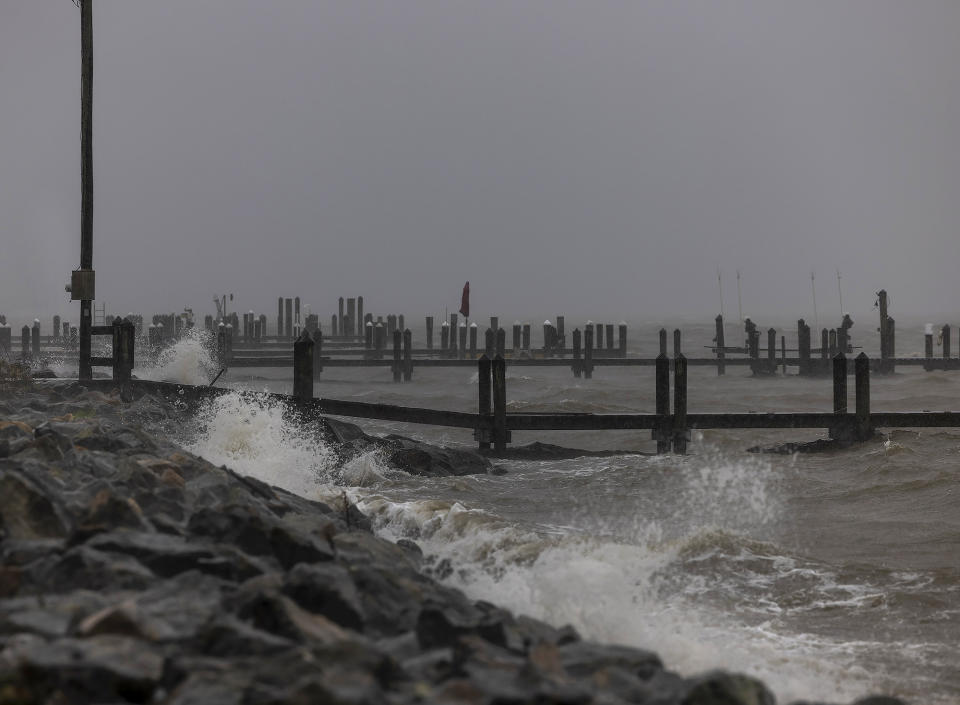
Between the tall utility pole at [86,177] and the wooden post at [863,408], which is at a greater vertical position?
the tall utility pole at [86,177]

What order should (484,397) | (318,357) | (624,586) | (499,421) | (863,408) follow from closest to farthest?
(624,586) < (499,421) < (484,397) < (863,408) < (318,357)

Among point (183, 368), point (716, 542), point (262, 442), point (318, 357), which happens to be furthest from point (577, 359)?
point (716, 542)

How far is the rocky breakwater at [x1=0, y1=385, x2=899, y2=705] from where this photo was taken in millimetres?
3555

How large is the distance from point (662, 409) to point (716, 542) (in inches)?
244

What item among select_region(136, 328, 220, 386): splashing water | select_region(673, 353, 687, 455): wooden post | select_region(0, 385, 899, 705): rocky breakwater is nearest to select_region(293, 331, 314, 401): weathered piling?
select_region(673, 353, 687, 455): wooden post

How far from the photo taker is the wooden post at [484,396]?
15.6m

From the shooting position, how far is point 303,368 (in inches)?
579

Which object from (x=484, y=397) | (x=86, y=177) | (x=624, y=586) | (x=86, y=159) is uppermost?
(x=86, y=159)

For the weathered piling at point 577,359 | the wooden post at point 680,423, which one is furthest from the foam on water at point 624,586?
the weathered piling at point 577,359

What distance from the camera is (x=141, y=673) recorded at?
3.54 metres

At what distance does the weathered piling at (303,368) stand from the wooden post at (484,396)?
2324mm

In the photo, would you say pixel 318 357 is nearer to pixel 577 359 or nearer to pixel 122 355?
pixel 577 359

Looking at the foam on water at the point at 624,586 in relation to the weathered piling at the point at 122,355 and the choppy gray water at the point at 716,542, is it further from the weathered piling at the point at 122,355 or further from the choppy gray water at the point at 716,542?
the weathered piling at the point at 122,355

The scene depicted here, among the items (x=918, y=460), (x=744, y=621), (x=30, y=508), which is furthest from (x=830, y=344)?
(x=30, y=508)
